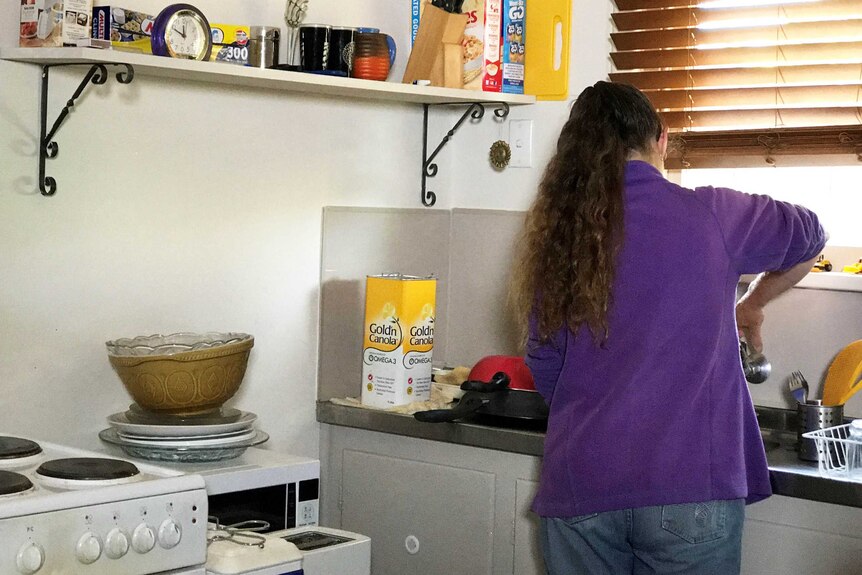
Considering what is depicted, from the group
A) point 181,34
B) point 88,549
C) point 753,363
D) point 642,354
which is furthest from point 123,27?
point 753,363

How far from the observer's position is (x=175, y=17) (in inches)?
78.1

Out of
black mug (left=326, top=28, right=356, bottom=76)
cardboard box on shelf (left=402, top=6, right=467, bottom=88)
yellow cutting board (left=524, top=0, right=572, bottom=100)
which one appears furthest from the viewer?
yellow cutting board (left=524, top=0, right=572, bottom=100)

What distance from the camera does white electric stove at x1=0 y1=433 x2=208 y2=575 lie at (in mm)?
1413

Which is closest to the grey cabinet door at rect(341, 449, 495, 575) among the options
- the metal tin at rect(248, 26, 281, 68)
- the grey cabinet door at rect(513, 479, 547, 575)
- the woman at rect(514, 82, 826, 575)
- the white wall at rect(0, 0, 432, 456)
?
the grey cabinet door at rect(513, 479, 547, 575)

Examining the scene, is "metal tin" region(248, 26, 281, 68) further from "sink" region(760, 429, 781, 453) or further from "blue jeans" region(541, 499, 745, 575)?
"sink" region(760, 429, 781, 453)

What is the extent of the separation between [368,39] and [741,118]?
815 mm

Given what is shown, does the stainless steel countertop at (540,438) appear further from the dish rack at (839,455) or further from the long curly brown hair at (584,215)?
the long curly brown hair at (584,215)

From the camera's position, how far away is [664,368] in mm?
1684

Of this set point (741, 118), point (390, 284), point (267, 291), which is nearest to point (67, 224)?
point (267, 291)

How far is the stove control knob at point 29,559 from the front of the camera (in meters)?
1.39

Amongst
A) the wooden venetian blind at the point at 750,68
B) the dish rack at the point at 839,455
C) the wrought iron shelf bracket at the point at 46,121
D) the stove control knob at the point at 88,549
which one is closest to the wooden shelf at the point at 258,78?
the wrought iron shelf bracket at the point at 46,121

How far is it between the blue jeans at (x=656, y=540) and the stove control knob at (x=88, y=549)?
0.72m

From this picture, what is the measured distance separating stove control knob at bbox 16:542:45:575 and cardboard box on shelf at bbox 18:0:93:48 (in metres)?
0.89

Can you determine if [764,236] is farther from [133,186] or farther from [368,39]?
[133,186]
